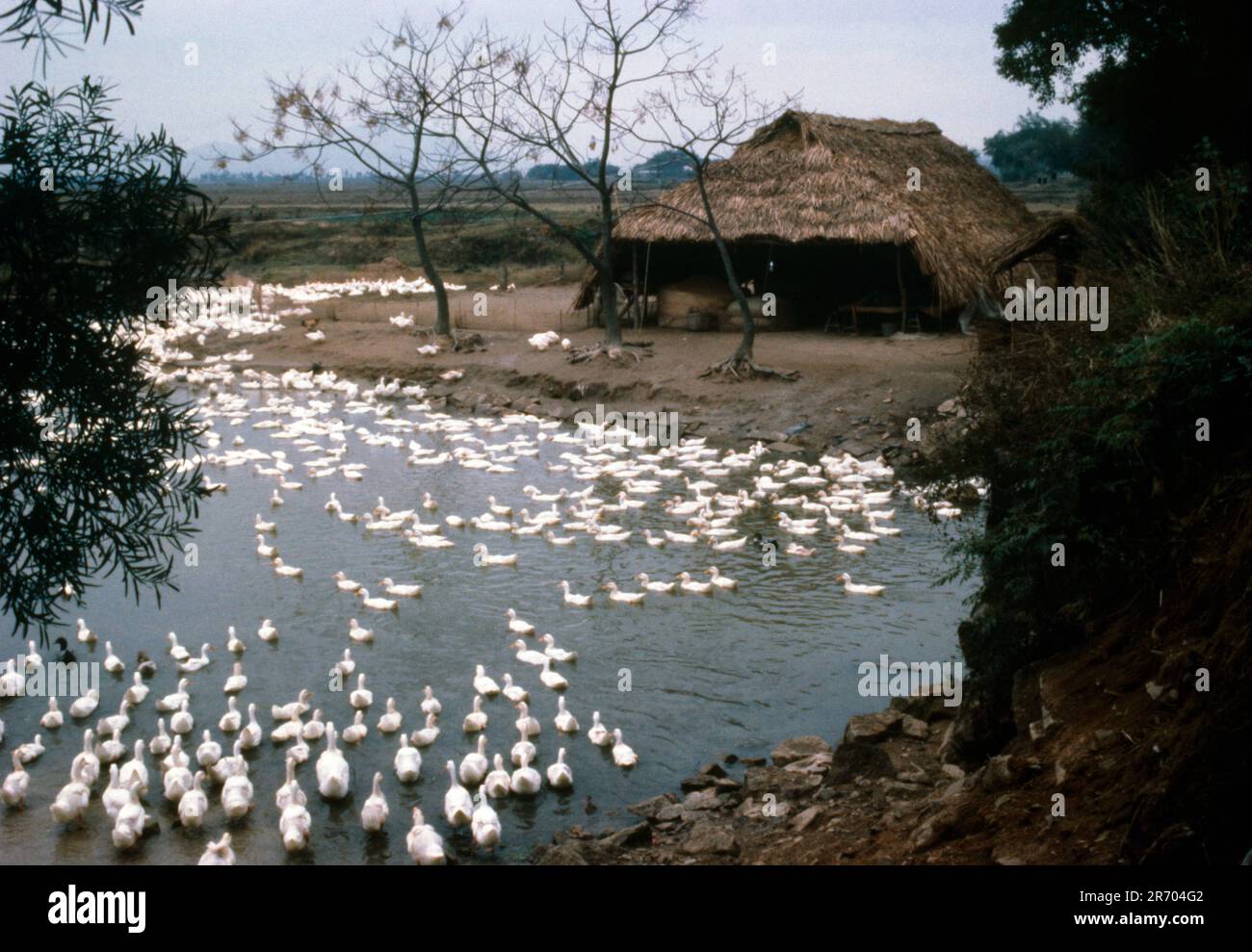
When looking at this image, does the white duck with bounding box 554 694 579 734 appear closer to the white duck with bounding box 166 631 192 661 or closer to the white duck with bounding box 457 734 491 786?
the white duck with bounding box 457 734 491 786

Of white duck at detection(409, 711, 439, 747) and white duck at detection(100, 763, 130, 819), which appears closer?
white duck at detection(100, 763, 130, 819)

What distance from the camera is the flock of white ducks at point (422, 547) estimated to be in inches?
339

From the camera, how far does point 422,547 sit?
1529cm

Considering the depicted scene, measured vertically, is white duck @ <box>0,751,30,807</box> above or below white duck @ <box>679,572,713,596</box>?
below

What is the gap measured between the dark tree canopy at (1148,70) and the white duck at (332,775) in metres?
12.6

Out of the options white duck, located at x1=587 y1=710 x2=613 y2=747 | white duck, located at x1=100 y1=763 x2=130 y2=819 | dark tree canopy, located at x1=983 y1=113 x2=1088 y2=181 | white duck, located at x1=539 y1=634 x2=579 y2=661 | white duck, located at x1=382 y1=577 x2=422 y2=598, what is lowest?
white duck, located at x1=100 y1=763 x2=130 y2=819

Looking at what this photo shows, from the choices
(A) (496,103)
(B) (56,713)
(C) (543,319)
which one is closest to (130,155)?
(B) (56,713)

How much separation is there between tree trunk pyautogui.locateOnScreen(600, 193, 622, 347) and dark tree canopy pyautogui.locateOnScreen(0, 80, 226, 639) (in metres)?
18.2

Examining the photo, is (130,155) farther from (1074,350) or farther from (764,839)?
(1074,350)

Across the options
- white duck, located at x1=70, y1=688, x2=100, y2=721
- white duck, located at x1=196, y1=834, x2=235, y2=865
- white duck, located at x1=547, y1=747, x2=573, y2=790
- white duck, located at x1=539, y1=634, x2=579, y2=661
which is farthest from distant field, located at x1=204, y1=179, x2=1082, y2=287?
white duck, located at x1=196, y1=834, x2=235, y2=865

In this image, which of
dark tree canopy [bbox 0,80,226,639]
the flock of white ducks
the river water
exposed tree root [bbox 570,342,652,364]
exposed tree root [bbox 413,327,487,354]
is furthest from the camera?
exposed tree root [bbox 413,327,487,354]

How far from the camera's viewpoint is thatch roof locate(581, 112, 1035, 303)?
24438 millimetres

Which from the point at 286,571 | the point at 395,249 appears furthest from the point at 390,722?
the point at 395,249
